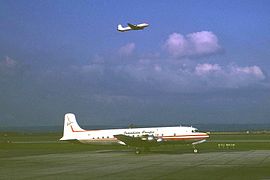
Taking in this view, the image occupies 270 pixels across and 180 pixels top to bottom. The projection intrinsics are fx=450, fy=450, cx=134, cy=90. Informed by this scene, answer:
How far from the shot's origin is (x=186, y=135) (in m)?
51.5

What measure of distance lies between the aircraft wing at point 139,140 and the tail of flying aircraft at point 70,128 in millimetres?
7458

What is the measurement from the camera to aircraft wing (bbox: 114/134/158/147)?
51469 mm

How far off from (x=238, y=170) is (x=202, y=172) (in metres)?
2.73

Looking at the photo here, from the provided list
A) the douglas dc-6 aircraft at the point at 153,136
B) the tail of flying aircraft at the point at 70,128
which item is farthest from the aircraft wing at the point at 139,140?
the tail of flying aircraft at the point at 70,128

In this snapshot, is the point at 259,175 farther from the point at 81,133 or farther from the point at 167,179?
the point at 81,133

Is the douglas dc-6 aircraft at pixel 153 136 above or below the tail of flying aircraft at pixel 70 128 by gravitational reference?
below

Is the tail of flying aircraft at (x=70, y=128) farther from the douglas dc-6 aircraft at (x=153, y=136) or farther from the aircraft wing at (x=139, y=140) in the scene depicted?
the aircraft wing at (x=139, y=140)

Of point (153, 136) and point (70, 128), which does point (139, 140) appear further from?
point (70, 128)

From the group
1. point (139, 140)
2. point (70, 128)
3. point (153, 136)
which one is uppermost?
point (70, 128)

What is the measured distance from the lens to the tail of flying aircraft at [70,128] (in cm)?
5757

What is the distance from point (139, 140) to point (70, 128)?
35.5 ft

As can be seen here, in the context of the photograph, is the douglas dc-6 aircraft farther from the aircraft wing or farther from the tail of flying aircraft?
the tail of flying aircraft

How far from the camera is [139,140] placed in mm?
52000

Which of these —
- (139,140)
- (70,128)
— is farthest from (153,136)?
(70,128)
